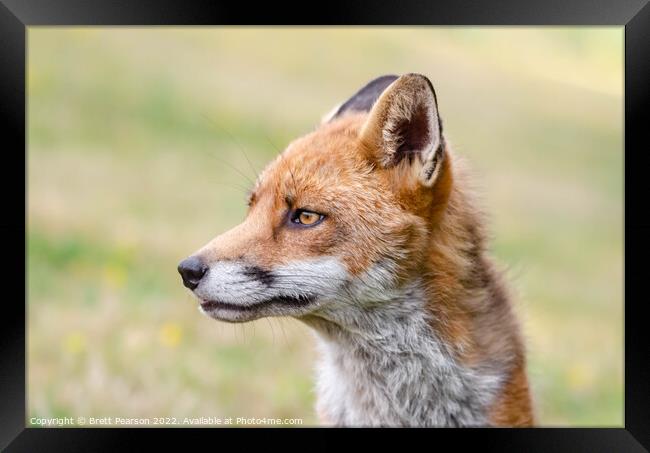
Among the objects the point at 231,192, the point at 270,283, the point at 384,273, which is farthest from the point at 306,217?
the point at 231,192

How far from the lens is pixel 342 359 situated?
5402mm

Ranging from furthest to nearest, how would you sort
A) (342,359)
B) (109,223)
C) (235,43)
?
(235,43) → (109,223) → (342,359)

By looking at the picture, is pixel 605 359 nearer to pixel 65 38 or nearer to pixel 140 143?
pixel 140 143

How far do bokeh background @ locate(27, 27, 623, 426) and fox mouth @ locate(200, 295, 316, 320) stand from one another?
2.97 ft

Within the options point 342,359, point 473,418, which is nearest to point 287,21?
point 342,359

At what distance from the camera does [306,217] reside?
195 inches

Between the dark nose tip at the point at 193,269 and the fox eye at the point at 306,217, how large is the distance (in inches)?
25.3

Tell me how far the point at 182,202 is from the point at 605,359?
7.24 metres

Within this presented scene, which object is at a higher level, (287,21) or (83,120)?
(83,120)

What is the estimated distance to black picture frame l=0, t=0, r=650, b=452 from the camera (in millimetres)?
5012

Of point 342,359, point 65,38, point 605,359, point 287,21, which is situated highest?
point 65,38

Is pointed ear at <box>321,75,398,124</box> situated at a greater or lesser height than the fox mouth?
greater

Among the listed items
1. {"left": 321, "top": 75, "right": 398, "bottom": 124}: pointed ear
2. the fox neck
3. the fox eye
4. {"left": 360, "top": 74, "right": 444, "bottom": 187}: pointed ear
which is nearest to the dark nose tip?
the fox eye

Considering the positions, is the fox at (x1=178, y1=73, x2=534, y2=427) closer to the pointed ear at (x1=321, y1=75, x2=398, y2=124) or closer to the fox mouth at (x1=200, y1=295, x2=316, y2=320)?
the fox mouth at (x1=200, y1=295, x2=316, y2=320)
